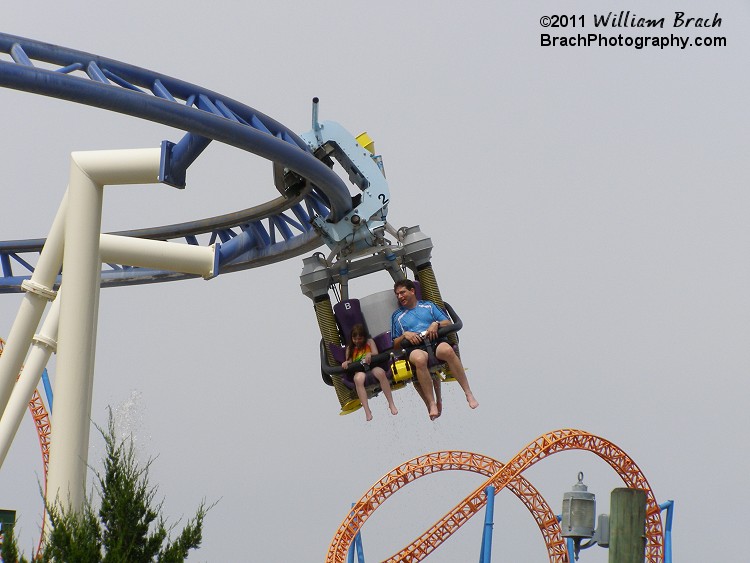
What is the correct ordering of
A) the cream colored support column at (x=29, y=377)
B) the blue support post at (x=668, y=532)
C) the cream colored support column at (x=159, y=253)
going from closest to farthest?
1. the cream colored support column at (x=159, y=253)
2. the cream colored support column at (x=29, y=377)
3. the blue support post at (x=668, y=532)

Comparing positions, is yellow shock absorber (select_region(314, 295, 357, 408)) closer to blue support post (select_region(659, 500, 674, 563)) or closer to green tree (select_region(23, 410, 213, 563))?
green tree (select_region(23, 410, 213, 563))

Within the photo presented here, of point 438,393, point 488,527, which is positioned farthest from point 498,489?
point 438,393

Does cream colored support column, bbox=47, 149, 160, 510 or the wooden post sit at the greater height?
cream colored support column, bbox=47, 149, 160, 510

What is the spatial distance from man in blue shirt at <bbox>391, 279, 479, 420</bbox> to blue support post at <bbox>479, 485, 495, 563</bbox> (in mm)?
10272

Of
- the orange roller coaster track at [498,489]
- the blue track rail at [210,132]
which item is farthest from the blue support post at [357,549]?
the blue track rail at [210,132]

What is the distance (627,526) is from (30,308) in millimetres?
4792

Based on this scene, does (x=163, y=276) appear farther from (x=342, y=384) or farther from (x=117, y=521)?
(x=117, y=521)

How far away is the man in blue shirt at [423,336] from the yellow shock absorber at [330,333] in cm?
52

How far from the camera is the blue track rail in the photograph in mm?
7945

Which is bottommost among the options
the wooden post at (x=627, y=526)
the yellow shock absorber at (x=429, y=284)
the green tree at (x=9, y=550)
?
the green tree at (x=9, y=550)

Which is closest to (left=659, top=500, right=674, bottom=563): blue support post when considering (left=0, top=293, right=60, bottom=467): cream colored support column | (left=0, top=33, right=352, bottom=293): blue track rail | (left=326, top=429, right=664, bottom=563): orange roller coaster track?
(left=326, top=429, right=664, bottom=563): orange roller coaster track

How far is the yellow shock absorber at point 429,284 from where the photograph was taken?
35.5 ft

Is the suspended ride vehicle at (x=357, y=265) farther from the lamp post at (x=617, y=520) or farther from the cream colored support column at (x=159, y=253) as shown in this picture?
the lamp post at (x=617, y=520)

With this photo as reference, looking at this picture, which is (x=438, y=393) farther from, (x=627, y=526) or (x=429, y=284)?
(x=627, y=526)
